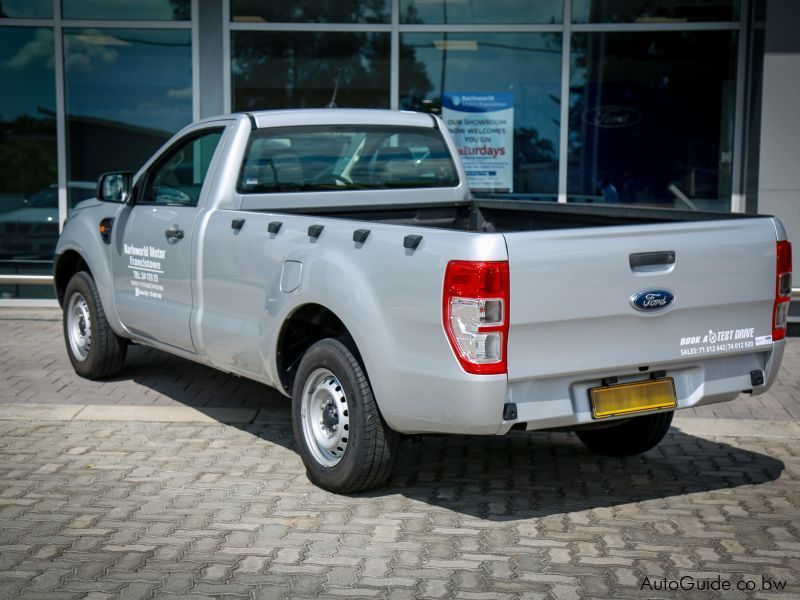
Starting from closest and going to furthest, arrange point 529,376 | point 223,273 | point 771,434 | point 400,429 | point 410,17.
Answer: point 529,376, point 400,429, point 223,273, point 771,434, point 410,17

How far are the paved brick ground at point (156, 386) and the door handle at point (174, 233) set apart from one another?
1331mm

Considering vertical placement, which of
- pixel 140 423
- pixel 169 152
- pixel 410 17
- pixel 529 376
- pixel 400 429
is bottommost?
pixel 140 423

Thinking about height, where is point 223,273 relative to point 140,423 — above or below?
above

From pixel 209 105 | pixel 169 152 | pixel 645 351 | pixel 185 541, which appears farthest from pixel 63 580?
pixel 209 105

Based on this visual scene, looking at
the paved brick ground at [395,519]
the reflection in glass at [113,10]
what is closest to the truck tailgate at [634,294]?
the paved brick ground at [395,519]

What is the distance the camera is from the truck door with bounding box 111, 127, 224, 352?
6.77 metres

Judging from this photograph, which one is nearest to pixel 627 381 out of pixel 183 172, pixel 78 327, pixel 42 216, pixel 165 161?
pixel 183 172

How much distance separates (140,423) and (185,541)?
239cm

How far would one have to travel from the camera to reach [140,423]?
23.4ft

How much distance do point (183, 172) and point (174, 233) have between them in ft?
2.04

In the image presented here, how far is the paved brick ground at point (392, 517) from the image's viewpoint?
442cm

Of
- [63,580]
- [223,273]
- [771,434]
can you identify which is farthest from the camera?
[771,434]

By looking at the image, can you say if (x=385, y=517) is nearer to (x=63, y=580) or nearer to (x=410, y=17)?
(x=63, y=580)

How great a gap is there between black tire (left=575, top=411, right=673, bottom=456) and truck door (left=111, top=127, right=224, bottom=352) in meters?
2.44
